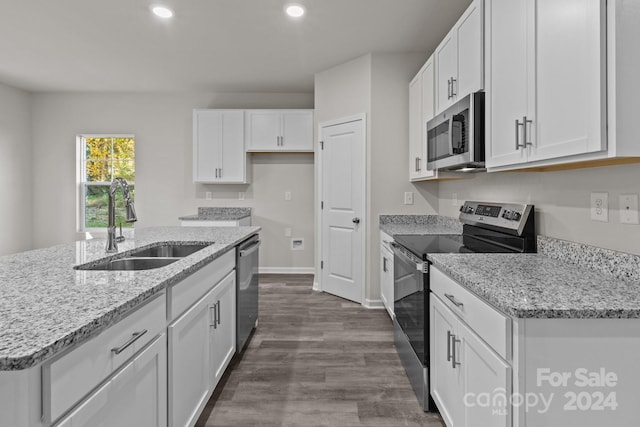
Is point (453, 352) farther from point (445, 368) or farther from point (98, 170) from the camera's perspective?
point (98, 170)

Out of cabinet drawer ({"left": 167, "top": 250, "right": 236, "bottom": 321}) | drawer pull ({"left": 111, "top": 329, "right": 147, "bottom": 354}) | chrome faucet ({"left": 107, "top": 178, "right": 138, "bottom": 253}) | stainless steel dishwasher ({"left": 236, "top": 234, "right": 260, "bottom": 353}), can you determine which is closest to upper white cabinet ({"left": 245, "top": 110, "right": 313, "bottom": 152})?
stainless steel dishwasher ({"left": 236, "top": 234, "right": 260, "bottom": 353})

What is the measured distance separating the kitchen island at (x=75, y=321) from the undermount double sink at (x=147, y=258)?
43 millimetres

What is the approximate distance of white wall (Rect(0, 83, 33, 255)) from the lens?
505 cm

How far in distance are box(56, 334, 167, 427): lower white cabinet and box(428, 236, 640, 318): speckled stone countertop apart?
3.73 feet

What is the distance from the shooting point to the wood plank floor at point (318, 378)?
1.95 meters

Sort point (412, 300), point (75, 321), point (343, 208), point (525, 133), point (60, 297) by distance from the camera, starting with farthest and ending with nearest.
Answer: point (343, 208), point (412, 300), point (525, 133), point (60, 297), point (75, 321)

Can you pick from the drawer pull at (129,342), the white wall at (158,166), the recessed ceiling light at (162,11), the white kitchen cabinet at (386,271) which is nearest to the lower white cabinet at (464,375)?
the drawer pull at (129,342)

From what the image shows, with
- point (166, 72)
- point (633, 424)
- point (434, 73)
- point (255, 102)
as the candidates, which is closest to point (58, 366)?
point (633, 424)

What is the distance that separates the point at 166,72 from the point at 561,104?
4.46m

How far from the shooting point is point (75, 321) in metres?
0.89

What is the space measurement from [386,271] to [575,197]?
190cm

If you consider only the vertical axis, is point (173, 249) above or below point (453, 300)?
above

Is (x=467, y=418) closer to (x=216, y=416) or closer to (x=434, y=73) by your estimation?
(x=216, y=416)

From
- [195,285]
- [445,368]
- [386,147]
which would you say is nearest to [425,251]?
[445,368]
